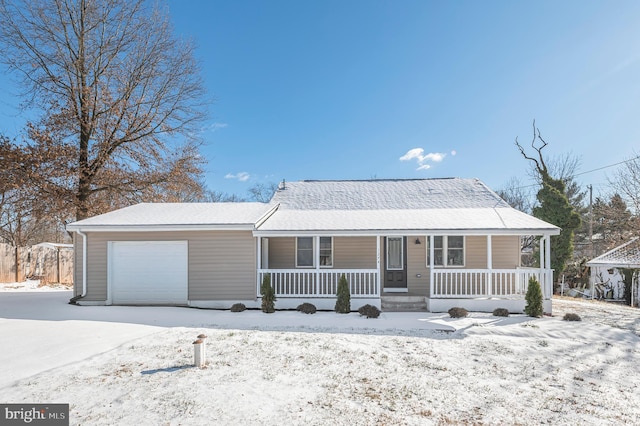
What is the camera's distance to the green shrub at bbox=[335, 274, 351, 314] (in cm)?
927

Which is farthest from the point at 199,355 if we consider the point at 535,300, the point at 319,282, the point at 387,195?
the point at 387,195

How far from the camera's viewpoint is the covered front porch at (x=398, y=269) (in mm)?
9695

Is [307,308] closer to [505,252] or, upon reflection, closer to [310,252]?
[310,252]

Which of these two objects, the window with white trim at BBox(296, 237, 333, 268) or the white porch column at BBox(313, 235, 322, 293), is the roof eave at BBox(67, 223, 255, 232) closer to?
the white porch column at BBox(313, 235, 322, 293)

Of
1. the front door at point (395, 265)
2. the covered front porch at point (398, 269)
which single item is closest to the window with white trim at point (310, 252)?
the covered front porch at point (398, 269)

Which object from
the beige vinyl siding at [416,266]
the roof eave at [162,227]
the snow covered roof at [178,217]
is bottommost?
the beige vinyl siding at [416,266]

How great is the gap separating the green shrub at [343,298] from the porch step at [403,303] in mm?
1287

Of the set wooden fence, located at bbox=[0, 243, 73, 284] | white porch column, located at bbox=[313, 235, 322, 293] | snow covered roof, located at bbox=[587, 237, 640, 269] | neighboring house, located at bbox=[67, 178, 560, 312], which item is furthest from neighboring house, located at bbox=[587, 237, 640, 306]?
wooden fence, located at bbox=[0, 243, 73, 284]

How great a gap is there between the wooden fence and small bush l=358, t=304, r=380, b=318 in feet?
55.7

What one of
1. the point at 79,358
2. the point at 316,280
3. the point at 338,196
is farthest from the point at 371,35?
the point at 79,358

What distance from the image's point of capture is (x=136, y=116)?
16.6 meters

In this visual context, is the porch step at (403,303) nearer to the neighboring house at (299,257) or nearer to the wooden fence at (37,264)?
the neighboring house at (299,257)

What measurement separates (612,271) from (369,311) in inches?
652

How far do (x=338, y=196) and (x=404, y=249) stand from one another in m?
3.96
